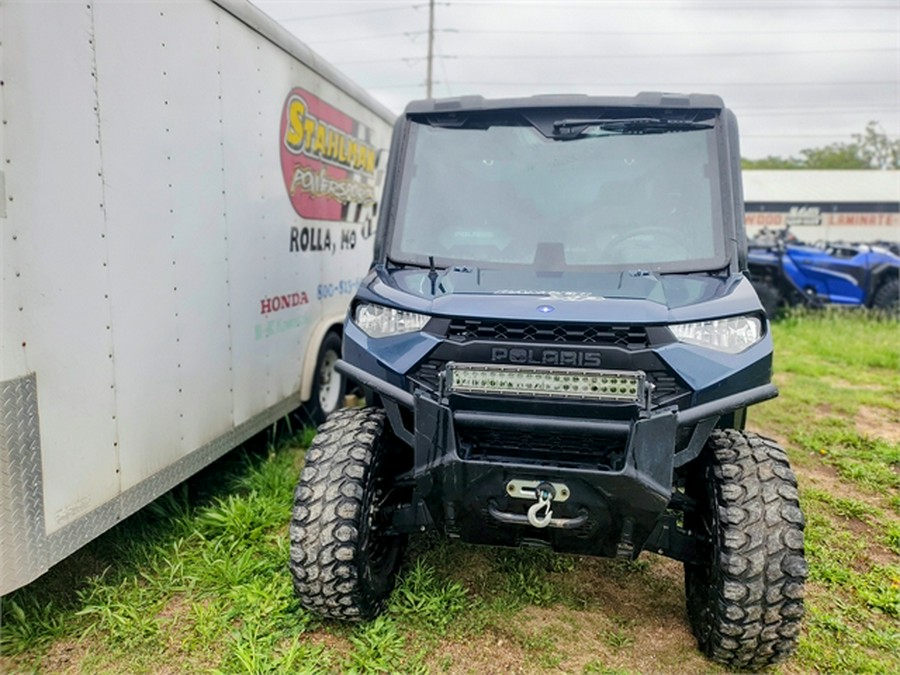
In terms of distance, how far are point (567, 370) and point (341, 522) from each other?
→ 118 centimetres

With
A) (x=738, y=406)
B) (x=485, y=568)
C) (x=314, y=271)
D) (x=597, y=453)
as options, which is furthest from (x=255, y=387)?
(x=738, y=406)

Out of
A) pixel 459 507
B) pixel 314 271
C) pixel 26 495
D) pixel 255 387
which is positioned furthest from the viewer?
pixel 314 271

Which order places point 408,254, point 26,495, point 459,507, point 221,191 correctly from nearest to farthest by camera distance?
point 26,495, point 459,507, point 408,254, point 221,191

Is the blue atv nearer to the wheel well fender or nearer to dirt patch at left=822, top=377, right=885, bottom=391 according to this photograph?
dirt patch at left=822, top=377, right=885, bottom=391

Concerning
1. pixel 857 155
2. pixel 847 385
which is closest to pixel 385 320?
pixel 847 385

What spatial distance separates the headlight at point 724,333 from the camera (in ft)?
8.59

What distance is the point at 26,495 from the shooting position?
8.18ft

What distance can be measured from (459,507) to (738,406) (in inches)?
46.9

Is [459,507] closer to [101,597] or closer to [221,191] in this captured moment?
[101,597]

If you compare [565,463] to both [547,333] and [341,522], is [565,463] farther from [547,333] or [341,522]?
[341,522]

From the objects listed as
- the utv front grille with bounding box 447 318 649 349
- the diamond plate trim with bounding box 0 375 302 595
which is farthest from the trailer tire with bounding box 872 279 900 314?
A: the diamond plate trim with bounding box 0 375 302 595

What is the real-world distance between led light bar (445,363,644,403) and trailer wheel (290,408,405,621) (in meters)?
0.64

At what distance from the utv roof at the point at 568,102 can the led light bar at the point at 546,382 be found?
5.16 feet

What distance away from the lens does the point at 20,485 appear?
2461 mm
